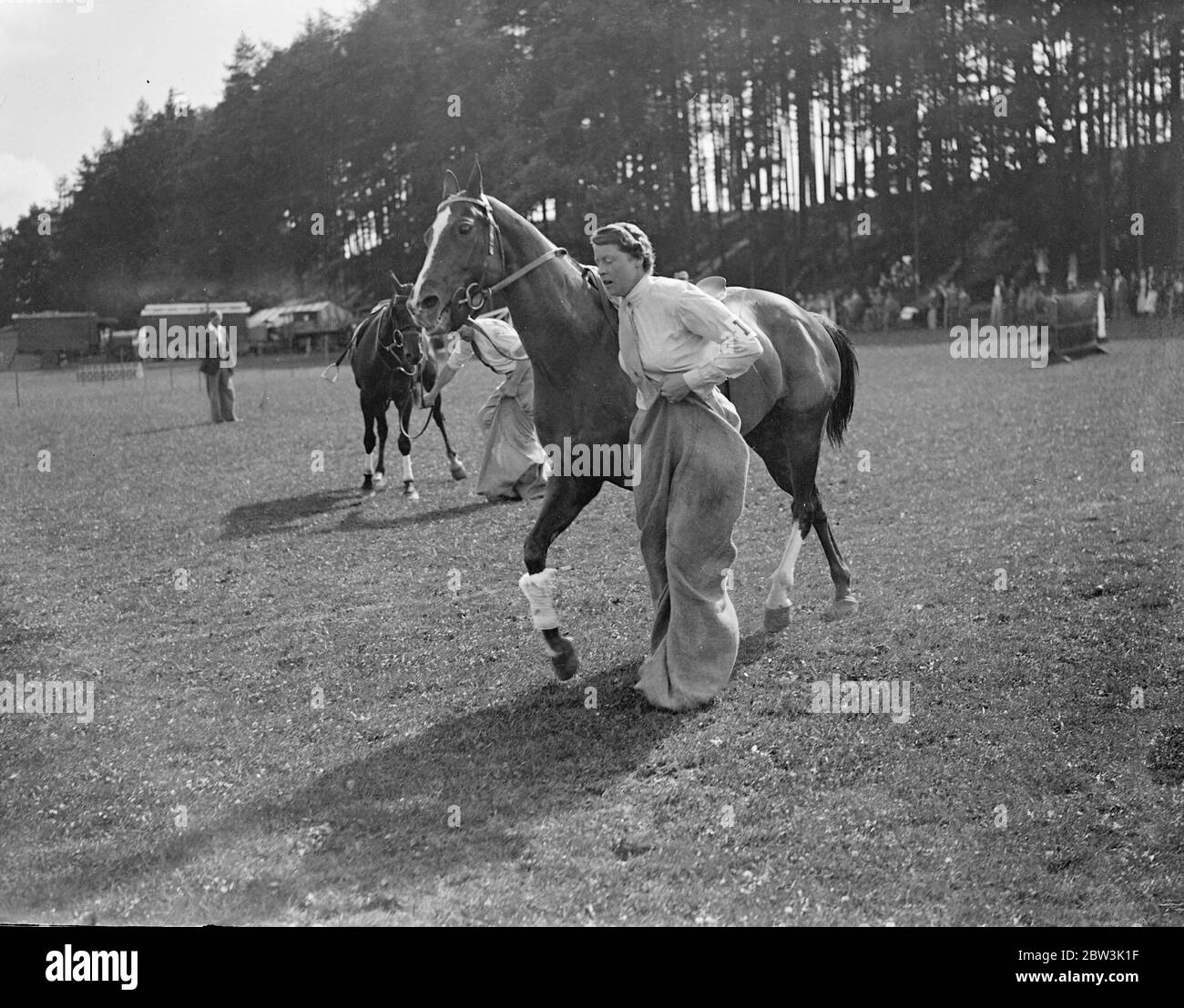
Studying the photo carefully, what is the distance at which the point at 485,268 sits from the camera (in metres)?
6.75

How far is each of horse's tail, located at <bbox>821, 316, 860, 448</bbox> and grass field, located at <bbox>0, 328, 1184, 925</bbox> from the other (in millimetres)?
1135

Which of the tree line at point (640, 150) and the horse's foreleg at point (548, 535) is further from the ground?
the tree line at point (640, 150)

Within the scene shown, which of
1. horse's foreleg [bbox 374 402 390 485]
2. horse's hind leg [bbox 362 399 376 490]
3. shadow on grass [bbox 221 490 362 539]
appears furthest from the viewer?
horse's foreleg [bbox 374 402 390 485]

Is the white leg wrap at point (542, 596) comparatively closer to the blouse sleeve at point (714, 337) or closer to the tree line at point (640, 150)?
the blouse sleeve at point (714, 337)

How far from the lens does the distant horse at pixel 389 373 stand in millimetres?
14562

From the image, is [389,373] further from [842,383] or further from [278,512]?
[842,383]

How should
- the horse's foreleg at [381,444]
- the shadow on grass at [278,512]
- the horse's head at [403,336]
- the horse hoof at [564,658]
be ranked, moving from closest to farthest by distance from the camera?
the horse hoof at [564,658] < the shadow on grass at [278,512] < the horse's head at [403,336] < the horse's foreleg at [381,444]

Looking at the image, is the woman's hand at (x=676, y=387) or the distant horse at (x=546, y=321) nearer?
the woman's hand at (x=676, y=387)

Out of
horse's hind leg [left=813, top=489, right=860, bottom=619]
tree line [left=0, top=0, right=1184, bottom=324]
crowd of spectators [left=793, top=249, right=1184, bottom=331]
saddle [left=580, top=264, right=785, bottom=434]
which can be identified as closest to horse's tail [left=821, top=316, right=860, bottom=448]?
horse's hind leg [left=813, top=489, right=860, bottom=619]

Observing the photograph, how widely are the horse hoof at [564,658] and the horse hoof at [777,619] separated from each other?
1.56m

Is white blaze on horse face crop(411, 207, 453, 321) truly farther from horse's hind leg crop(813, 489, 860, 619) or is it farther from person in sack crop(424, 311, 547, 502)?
person in sack crop(424, 311, 547, 502)

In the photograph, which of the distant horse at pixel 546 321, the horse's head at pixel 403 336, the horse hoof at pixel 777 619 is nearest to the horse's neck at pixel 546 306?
the distant horse at pixel 546 321

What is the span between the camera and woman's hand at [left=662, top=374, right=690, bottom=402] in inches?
256
